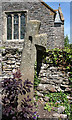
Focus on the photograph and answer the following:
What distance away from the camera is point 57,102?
405 cm

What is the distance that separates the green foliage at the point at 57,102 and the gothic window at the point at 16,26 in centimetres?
551

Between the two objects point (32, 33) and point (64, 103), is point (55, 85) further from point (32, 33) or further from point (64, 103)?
point (32, 33)

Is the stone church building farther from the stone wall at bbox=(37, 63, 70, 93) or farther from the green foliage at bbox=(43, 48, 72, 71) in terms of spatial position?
the stone wall at bbox=(37, 63, 70, 93)

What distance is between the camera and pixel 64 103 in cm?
402

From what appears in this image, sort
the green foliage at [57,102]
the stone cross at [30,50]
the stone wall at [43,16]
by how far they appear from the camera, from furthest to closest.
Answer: the stone wall at [43,16] < the green foliage at [57,102] < the stone cross at [30,50]

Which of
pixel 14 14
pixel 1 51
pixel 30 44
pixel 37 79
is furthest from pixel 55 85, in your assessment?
pixel 14 14

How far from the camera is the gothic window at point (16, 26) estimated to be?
333 inches

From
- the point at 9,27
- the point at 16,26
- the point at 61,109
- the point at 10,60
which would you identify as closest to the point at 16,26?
the point at 16,26

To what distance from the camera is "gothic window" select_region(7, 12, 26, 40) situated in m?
8.47

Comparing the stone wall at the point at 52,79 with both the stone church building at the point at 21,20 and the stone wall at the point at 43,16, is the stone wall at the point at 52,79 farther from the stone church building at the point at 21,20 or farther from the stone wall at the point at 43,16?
the stone wall at the point at 43,16

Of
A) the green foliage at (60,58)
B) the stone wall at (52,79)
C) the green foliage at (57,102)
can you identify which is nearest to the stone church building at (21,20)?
the green foliage at (60,58)

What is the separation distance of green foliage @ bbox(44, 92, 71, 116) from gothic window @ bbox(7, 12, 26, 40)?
5.51 m

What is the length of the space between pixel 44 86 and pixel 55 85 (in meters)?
0.47

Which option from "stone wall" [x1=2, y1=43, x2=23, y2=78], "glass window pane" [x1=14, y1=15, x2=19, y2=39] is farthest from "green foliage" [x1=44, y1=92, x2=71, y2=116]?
"glass window pane" [x1=14, y1=15, x2=19, y2=39]
